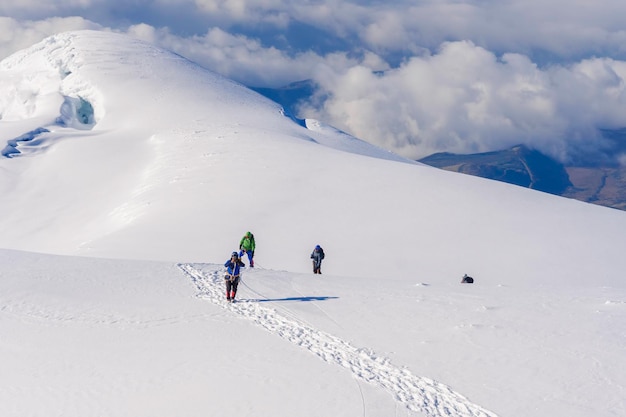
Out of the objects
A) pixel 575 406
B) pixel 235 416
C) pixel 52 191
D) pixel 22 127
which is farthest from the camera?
pixel 22 127

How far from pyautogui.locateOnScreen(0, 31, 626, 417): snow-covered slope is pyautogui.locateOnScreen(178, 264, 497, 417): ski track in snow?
59 millimetres

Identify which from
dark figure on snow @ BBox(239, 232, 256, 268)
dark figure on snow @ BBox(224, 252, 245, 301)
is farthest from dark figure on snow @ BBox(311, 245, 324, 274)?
dark figure on snow @ BBox(224, 252, 245, 301)

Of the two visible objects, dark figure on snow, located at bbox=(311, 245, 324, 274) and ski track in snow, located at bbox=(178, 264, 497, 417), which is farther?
dark figure on snow, located at bbox=(311, 245, 324, 274)

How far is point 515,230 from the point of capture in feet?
112

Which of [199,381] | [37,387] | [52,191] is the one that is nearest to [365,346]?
[199,381]

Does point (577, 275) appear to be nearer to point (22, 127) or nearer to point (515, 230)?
point (515, 230)

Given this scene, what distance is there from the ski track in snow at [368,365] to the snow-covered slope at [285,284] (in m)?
0.06

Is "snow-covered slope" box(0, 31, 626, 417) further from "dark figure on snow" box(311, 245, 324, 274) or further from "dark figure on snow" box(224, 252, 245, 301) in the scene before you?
"dark figure on snow" box(311, 245, 324, 274)

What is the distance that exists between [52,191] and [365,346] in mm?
44251

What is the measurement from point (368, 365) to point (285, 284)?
7.95 meters

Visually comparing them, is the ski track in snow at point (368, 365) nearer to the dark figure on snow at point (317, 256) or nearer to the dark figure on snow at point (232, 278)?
the dark figure on snow at point (232, 278)

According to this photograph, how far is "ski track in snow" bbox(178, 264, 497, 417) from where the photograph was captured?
11703 mm

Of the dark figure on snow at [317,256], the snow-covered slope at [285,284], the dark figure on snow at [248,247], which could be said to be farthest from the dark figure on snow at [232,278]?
the dark figure on snow at [317,256]

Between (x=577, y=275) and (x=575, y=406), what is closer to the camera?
(x=575, y=406)
